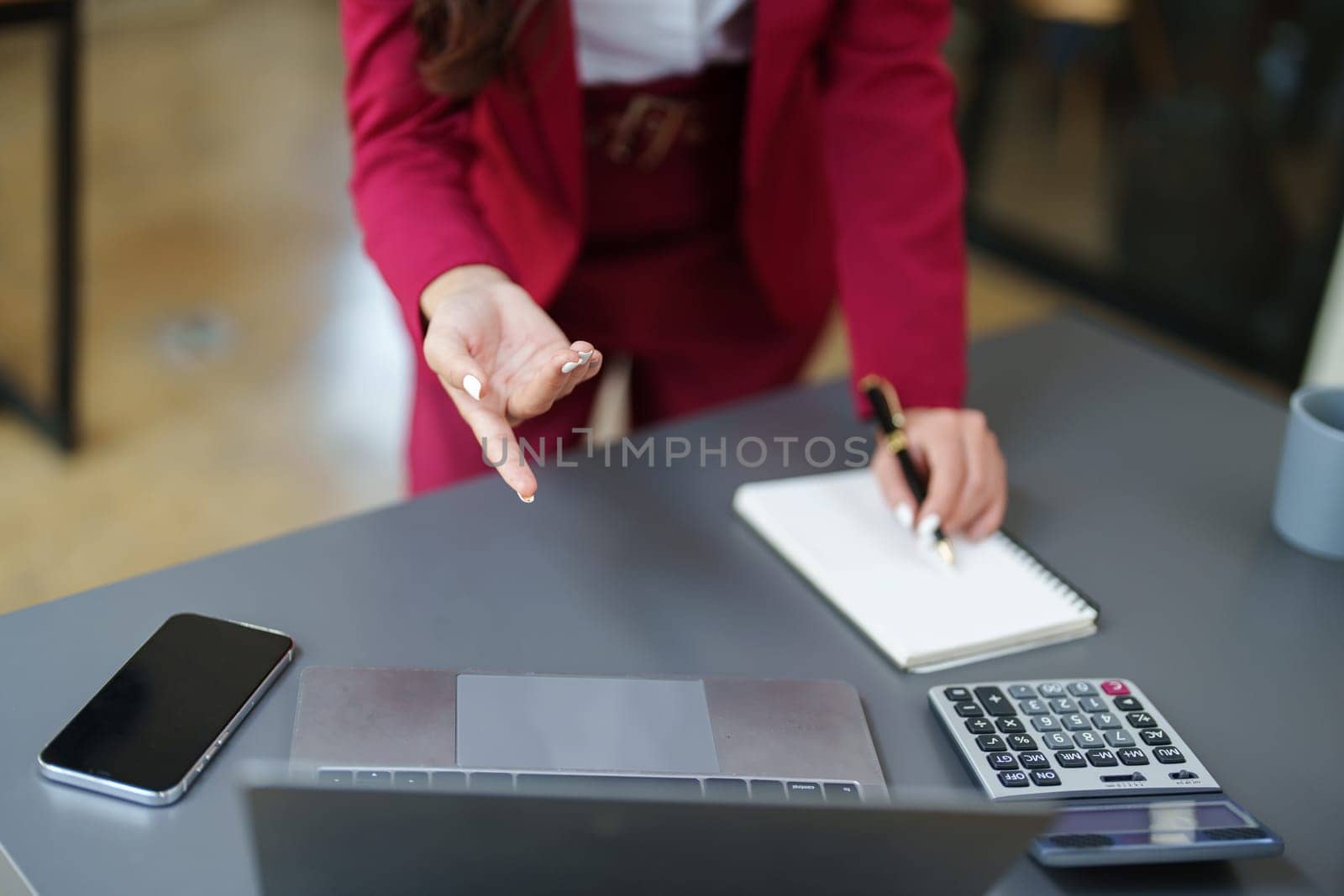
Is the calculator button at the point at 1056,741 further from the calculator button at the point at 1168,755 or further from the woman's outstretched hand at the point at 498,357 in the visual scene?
the woman's outstretched hand at the point at 498,357

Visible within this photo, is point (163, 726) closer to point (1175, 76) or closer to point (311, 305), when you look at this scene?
point (311, 305)

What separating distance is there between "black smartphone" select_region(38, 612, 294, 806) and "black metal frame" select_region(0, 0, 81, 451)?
1311 millimetres

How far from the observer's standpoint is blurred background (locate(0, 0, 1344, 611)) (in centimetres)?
203

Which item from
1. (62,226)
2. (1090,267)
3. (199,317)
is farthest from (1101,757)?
(1090,267)

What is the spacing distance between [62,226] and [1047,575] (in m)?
1.69

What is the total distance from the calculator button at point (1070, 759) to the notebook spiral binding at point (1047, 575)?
0.14 m

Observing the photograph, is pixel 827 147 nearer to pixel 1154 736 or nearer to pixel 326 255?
pixel 1154 736

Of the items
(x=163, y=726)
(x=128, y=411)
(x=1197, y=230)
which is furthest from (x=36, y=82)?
(x=163, y=726)

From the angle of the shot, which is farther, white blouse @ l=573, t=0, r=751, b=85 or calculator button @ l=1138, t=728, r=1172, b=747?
white blouse @ l=573, t=0, r=751, b=85

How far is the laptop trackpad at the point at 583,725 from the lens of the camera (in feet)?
2.07

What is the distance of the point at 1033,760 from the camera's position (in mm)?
646

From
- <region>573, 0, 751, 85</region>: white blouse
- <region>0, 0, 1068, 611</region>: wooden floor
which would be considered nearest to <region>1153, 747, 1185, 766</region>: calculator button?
<region>573, 0, 751, 85</region>: white blouse

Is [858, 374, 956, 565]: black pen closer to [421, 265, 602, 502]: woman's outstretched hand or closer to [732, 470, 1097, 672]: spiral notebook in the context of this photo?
[732, 470, 1097, 672]: spiral notebook

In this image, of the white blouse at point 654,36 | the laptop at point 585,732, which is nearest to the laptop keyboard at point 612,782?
A: the laptop at point 585,732
